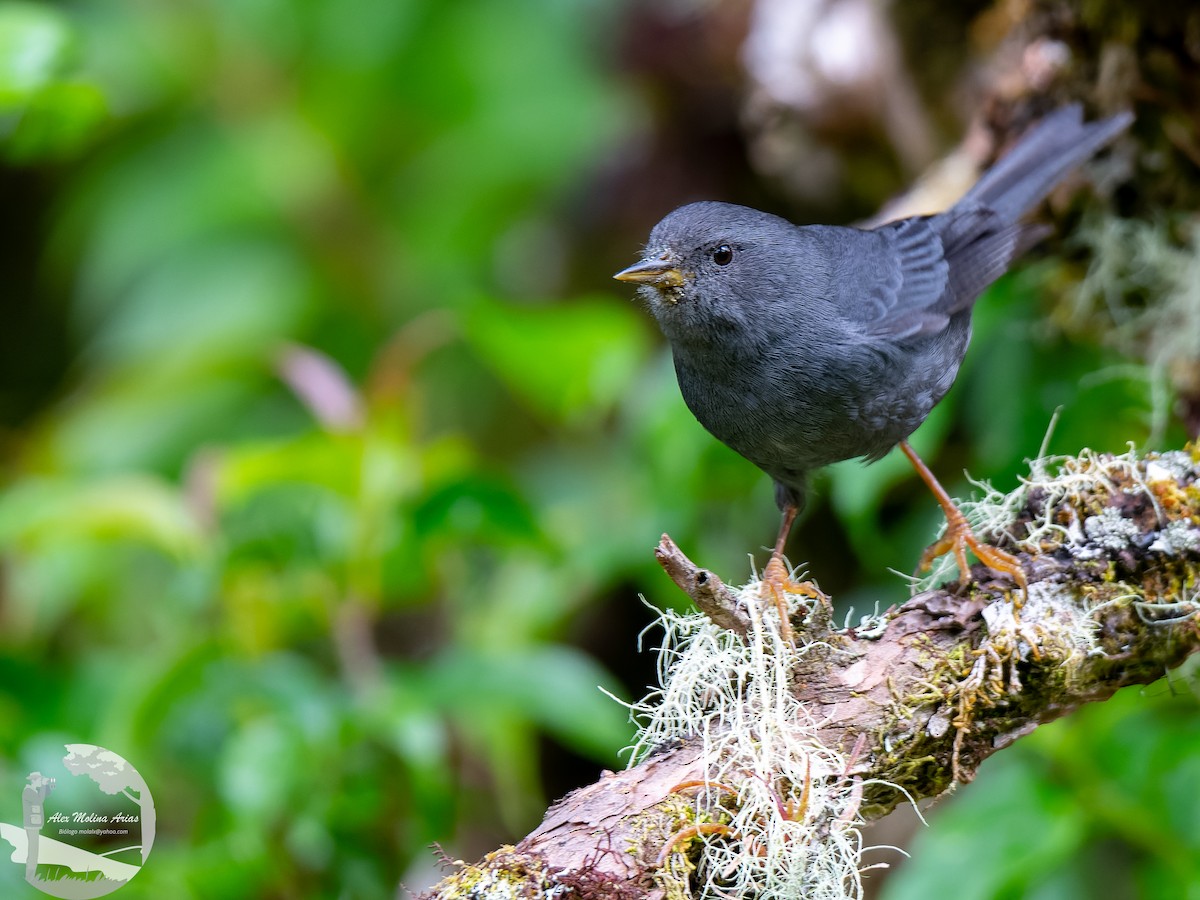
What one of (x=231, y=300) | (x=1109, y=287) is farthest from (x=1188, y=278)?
(x=231, y=300)

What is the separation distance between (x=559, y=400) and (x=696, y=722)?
1.78 metres

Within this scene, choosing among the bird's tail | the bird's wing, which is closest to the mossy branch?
the bird's wing

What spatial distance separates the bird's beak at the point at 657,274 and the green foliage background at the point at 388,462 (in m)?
0.86

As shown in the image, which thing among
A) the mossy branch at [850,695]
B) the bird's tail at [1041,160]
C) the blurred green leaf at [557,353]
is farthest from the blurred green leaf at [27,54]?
the bird's tail at [1041,160]

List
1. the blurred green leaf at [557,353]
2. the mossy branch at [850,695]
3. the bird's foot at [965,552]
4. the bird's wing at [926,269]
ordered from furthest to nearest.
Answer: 1. the blurred green leaf at [557,353]
2. the bird's wing at [926,269]
3. the bird's foot at [965,552]
4. the mossy branch at [850,695]

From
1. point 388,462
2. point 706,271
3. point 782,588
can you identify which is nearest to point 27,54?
point 388,462

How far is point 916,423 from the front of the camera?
119 inches

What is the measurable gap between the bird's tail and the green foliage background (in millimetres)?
501

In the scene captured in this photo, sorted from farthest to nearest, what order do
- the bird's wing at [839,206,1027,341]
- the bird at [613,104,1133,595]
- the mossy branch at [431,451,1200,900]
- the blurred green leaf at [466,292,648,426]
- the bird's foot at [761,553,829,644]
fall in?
the blurred green leaf at [466,292,648,426] → the bird's wing at [839,206,1027,341] → the bird at [613,104,1133,595] → the bird's foot at [761,553,829,644] → the mossy branch at [431,451,1200,900]

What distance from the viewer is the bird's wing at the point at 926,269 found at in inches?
119

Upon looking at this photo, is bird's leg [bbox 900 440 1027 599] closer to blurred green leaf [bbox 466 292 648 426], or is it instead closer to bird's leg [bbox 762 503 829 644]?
bird's leg [bbox 762 503 829 644]

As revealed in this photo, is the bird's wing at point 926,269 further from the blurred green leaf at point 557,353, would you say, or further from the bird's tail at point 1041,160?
the blurred green leaf at point 557,353

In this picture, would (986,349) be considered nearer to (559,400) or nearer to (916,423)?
(916,423)

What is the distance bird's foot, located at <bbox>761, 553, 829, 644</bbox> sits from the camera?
94.0 inches
